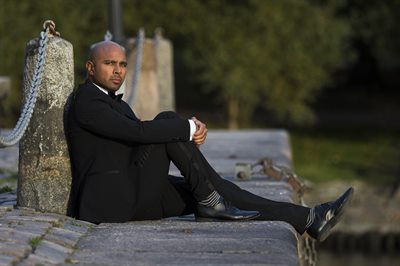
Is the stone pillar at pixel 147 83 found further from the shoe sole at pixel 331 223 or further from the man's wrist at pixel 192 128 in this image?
the man's wrist at pixel 192 128

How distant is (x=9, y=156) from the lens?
12.3m

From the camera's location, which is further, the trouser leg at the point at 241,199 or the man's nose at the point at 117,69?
the man's nose at the point at 117,69

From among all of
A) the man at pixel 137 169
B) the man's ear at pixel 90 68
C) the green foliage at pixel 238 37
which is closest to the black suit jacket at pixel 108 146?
the man at pixel 137 169

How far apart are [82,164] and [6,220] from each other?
0.57 meters

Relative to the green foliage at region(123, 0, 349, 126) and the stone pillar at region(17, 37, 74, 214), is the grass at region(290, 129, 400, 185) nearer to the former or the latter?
the green foliage at region(123, 0, 349, 126)

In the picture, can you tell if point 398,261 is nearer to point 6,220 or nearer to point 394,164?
point 394,164

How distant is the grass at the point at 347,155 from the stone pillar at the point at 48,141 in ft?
52.9


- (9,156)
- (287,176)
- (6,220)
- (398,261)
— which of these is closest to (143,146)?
(6,220)

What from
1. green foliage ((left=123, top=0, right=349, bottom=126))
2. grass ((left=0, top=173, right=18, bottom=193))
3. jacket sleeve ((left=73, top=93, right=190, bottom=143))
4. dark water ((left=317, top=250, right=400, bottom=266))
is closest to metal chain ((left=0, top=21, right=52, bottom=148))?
jacket sleeve ((left=73, top=93, right=190, bottom=143))

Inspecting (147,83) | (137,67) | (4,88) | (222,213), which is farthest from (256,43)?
(222,213)

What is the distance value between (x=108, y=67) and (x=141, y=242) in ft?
4.07

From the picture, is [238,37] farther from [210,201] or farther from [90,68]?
[210,201]

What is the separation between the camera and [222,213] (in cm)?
731

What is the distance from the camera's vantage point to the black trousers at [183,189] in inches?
283
